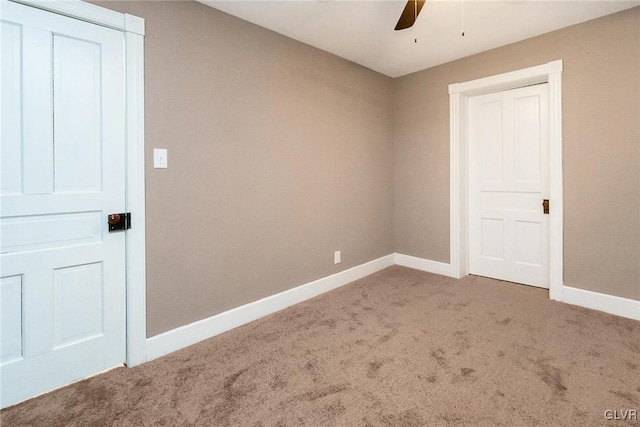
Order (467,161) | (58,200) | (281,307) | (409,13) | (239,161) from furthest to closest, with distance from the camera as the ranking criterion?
(467,161), (281,307), (239,161), (409,13), (58,200)

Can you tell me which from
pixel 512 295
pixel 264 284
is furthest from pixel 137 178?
pixel 512 295

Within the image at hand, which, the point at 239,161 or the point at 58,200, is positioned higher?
the point at 239,161

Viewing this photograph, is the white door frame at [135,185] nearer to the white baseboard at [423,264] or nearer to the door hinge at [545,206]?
the white baseboard at [423,264]

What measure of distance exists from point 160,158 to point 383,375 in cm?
199

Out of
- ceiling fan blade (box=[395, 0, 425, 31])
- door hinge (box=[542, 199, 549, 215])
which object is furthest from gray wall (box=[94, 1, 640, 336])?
ceiling fan blade (box=[395, 0, 425, 31])

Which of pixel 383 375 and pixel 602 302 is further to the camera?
pixel 602 302

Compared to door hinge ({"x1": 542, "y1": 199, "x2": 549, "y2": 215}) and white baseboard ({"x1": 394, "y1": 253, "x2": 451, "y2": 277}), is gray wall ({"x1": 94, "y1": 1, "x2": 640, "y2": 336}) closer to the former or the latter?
white baseboard ({"x1": 394, "y1": 253, "x2": 451, "y2": 277})

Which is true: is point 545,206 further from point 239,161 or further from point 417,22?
point 239,161

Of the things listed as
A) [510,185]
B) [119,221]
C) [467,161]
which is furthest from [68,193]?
[510,185]

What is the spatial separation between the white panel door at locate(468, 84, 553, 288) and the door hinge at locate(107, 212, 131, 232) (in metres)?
3.49

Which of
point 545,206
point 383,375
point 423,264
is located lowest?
point 383,375

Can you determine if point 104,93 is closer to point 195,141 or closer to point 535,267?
point 195,141

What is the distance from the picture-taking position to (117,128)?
1871 mm

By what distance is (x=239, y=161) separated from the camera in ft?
8.06
